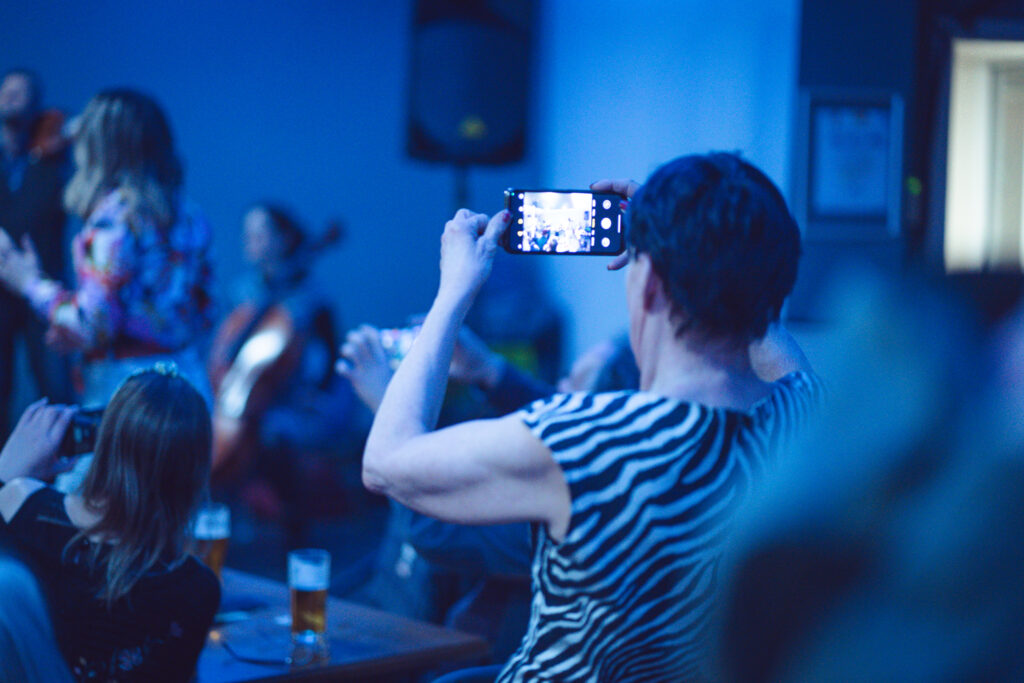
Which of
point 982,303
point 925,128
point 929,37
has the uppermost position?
point 929,37

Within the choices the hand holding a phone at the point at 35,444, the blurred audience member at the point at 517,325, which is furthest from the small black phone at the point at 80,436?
the blurred audience member at the point at 517,325

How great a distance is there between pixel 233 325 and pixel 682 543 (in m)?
3.71

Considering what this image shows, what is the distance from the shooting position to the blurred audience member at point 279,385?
4.05 metres

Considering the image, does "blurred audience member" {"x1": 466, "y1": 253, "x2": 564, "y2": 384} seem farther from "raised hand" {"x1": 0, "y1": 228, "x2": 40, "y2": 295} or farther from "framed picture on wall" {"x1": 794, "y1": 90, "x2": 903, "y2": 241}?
"raised hand" {"x1": 0, "y1": 228, "x2": 40, "y2": 295}

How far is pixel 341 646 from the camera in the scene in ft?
5.44

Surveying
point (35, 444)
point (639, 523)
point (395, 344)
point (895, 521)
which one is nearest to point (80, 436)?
point (35, 444)

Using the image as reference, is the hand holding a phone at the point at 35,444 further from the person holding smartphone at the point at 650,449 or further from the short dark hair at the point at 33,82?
the short dark hair at the point at 33,82

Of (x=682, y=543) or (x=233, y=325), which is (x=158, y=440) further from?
(x=233, y=325)

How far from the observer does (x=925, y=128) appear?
11.9ft

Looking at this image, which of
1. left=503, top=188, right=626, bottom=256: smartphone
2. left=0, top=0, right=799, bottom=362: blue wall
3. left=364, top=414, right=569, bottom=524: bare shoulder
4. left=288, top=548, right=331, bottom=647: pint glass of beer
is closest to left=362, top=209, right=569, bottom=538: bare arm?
left=364, top=414, right=569, bottom=524: bare shoulder

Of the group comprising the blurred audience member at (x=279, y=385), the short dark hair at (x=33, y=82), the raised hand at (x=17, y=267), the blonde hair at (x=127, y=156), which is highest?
the short dark hair at (x=33, y=82)

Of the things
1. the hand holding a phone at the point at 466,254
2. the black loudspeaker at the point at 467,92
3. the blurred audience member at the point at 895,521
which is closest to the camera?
the blurred audience member at the point at 895,521

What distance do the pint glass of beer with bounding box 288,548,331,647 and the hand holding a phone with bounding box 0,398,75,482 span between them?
388 millimetres

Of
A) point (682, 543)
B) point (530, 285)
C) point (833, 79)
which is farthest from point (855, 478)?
point (530, 285)
